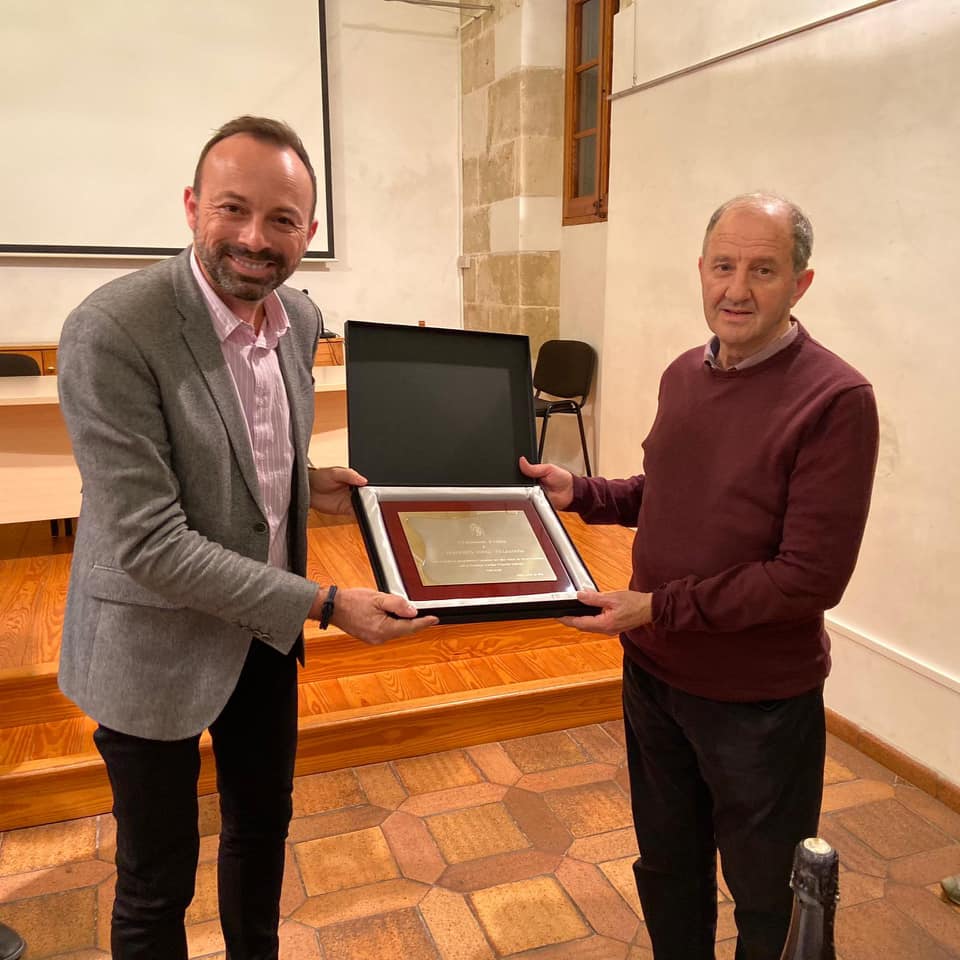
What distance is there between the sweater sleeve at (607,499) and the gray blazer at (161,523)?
0.59 m

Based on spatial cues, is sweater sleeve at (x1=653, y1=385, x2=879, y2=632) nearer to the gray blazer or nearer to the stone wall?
the gray blazer

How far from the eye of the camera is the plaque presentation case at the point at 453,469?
1575mm

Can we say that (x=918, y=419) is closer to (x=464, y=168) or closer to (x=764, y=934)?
(x=764, y=934)

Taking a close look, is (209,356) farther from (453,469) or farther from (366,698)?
(366,698)

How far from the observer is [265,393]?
1444 mm

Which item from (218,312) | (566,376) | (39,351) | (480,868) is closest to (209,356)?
(218,312)

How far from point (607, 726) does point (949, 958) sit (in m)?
1.23

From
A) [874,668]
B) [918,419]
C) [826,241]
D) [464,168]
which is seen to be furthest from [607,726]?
[464,168]

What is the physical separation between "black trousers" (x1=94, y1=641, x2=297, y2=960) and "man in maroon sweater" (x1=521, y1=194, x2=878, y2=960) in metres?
0.60

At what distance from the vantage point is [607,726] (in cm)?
303

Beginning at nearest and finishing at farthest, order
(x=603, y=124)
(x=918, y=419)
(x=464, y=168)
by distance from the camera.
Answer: (x=918, y=419), (x=603, y=124), (x=464, y=168)

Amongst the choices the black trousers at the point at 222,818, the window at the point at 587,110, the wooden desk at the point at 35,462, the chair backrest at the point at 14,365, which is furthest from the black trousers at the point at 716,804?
the window at the point at 587,110

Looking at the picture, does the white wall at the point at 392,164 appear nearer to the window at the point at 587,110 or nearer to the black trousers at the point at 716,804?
the window at the point at 587,110

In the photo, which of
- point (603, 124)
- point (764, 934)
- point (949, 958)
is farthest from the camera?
point (603, 124)
